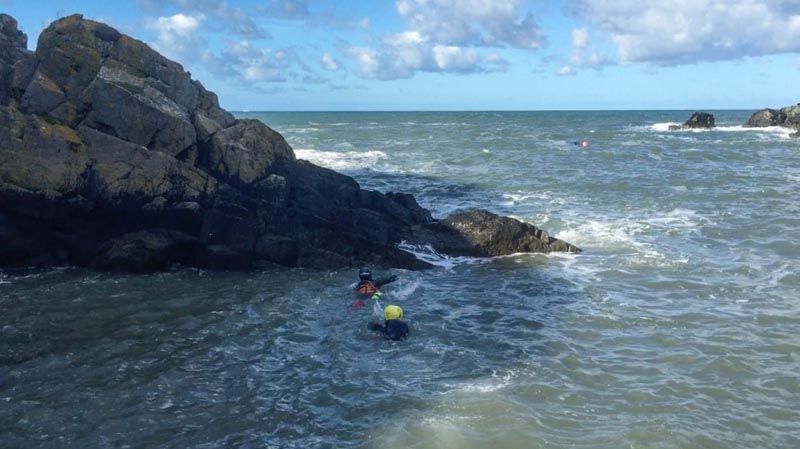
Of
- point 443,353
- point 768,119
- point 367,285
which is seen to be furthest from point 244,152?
point 768,119

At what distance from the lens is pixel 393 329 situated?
47.8 ft

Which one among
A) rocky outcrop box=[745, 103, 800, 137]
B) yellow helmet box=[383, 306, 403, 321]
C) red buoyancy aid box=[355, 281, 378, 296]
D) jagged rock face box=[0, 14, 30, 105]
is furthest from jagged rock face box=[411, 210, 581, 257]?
rocky outcrop box=[745, 103, 800, 137]

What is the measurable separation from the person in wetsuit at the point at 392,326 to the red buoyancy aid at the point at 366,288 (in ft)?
8.15

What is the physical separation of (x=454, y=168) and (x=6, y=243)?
95.8 feet

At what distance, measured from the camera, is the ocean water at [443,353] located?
10.5m

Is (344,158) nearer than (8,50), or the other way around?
(8,50)

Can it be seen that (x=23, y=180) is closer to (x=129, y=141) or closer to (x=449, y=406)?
(x=129, y=141)

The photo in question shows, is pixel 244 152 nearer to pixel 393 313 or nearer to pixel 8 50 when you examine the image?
pixel 8 50

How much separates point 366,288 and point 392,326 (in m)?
3.19

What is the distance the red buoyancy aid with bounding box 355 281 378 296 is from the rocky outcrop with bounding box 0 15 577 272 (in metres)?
2.68

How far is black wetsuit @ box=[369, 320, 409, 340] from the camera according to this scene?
14469mm

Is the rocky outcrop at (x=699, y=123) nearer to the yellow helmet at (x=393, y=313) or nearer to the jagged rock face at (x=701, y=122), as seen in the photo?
the jagged rock face at (x=701, y=122)

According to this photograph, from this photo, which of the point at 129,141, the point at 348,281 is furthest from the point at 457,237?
the point at 129,141

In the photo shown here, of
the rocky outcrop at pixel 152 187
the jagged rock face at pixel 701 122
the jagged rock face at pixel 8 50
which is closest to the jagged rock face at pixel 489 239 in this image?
the rocky outcrop at pixel 152 187
